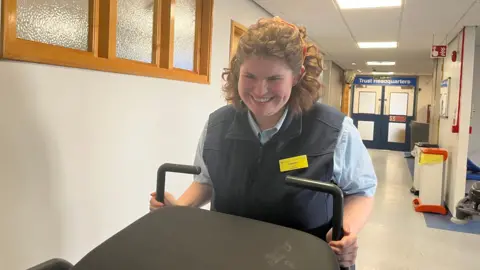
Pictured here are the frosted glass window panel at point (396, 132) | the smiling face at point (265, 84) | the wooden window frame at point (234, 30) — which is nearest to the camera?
the smiling face at point (265, 84)

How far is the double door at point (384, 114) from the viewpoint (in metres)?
13.2

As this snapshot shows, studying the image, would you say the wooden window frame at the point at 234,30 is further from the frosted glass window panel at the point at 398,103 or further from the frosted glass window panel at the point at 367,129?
the frosted glass window panel at the point at 398,103

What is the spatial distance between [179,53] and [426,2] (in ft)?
8.41

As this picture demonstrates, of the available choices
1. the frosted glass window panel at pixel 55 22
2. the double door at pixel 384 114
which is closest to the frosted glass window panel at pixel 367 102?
the double door at pixel 384 114

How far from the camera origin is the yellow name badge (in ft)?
3.92

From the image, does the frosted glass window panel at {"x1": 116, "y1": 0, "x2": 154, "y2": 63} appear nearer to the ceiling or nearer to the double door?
the ceiling

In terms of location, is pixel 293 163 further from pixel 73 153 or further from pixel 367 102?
pixel 367 102

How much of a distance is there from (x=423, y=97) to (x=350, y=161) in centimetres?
1316

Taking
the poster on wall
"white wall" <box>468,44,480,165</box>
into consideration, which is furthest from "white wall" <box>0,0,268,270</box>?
"white wall" <box>468,44,480,165</box>

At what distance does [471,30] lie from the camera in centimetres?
501

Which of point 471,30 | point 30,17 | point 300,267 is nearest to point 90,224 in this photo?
point 30,17

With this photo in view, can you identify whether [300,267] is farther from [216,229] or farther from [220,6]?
[220,6]

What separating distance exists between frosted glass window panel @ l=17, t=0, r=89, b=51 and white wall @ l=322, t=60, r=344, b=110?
7639mm

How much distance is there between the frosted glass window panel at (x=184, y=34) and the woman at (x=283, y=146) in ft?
6.68
